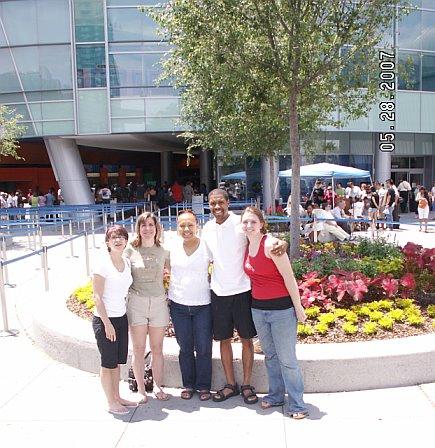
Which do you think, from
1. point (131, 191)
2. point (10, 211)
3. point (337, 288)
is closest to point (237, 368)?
point (337, 288)

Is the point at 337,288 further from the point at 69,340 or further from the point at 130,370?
the point at 69,340

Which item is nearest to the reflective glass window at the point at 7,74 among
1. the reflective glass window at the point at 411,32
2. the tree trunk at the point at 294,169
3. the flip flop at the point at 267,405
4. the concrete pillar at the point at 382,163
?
the concrete pillar at the point at 382,163

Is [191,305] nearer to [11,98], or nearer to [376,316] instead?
[376,316]

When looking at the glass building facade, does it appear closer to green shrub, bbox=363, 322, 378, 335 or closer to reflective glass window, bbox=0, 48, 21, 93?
reflective glass window, bbox=0, 48, 21, 93

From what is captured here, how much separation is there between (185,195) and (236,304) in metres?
→ 23.9

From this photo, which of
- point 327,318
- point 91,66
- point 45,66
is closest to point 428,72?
point 91,66

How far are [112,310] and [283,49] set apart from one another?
17.2 feet

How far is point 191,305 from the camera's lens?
4562 mm

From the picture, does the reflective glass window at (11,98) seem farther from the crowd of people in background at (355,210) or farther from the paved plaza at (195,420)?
the paved plaza at (195,420)

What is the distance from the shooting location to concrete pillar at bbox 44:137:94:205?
2680 cm

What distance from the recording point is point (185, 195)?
28.2 m

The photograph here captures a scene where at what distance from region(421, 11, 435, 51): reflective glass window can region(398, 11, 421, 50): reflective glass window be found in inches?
10.3

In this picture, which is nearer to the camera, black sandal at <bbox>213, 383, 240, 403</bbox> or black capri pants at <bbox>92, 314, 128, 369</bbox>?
black capri pants at <bbox>92, 314, 128, 369</bbox>

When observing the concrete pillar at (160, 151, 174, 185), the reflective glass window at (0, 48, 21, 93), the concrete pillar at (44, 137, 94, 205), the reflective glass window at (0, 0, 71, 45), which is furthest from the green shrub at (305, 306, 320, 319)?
the concrete pillar at (160, 151, 174, 185)
